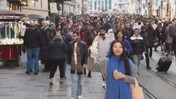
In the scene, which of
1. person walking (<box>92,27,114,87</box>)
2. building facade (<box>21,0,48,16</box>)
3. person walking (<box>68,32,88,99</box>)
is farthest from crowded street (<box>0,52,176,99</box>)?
building facade (<box>21,0,48,16</box>)

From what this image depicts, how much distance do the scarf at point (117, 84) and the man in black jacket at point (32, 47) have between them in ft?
35.6

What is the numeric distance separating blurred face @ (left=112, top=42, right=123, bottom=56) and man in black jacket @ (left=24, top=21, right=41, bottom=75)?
1093 cm

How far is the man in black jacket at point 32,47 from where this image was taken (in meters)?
18.4

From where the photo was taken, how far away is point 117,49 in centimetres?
759

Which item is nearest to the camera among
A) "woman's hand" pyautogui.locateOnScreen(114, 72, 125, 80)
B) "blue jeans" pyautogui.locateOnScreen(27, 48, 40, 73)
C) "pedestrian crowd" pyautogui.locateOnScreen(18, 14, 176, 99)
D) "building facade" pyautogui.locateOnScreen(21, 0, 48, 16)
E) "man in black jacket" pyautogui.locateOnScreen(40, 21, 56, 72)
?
"woman's hand" pyautogui.locateOnScreen(114, 72, 125, 80)

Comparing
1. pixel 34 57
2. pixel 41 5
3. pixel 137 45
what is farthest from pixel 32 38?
pixel 41 5

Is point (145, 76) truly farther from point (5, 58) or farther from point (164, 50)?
point (164, 50)

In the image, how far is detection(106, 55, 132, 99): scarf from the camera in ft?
25.0

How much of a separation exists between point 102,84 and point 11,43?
6.08 metres

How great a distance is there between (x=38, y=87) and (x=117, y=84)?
24.7 feet

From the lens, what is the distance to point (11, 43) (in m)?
20.2

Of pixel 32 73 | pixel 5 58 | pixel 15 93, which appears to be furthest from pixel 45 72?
pixel 15 93

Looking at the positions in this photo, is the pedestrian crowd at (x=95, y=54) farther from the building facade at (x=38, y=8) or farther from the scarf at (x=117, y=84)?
the building facade at (x=38, y=8)

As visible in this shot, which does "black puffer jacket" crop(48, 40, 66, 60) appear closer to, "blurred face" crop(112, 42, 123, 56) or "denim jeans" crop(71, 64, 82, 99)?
"denim jeans" crop(71, 64, 82, 99)
